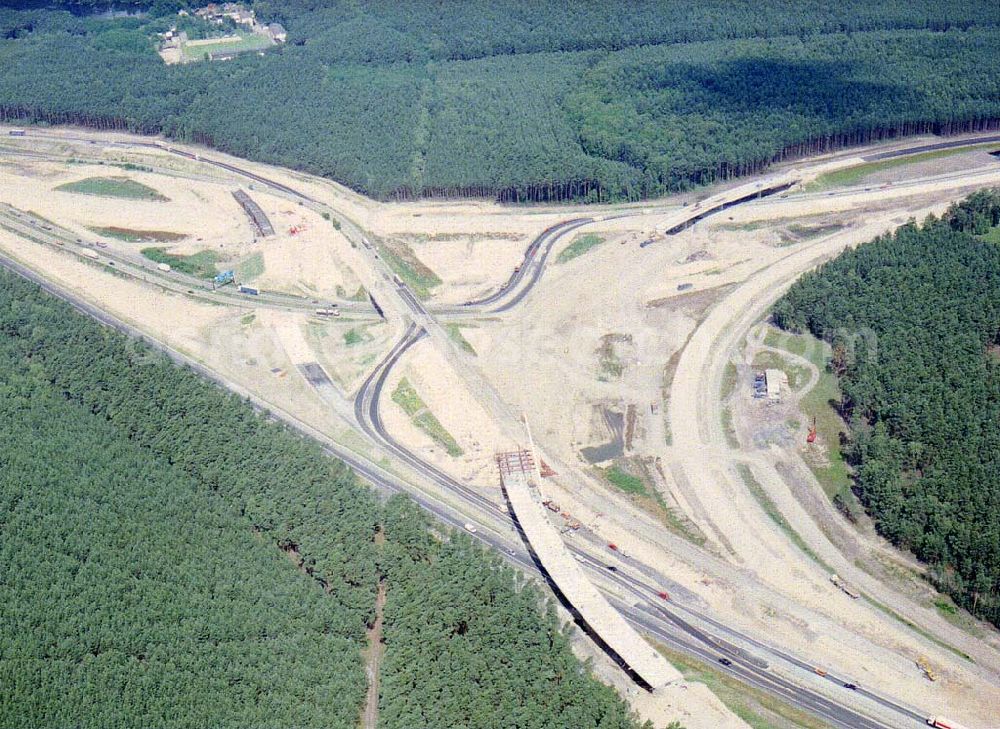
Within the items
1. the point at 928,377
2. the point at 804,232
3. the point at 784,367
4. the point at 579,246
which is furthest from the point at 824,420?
the point at 579,246

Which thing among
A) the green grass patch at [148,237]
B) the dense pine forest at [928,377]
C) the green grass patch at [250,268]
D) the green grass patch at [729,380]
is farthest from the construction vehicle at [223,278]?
the dense pine forest at [928,377]

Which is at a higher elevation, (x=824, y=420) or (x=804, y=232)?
(x=804, y=232)

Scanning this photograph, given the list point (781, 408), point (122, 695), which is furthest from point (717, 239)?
point (122, 695)

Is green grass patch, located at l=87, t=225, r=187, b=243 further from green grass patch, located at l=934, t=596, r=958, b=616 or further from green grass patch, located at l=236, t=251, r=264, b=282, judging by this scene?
green grass patch, located at l=934, t=596, r=958, b=616

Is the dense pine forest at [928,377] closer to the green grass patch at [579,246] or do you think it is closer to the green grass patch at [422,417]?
the green grass patch at [579,246]

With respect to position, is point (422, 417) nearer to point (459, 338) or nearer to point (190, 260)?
point (459, 338)
